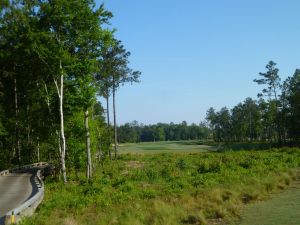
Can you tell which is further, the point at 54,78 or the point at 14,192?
the point at 54,78

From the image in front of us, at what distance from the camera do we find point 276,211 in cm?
1805

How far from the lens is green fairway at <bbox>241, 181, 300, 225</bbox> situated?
16.1 meters

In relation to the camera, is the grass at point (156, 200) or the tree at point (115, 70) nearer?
the grass at point (156, 200)

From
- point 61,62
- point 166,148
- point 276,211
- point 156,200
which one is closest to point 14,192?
point 156,200

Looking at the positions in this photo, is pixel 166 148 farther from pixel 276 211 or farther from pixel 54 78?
pixel 276 211

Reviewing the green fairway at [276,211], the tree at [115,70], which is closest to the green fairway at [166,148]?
the tree at [115,70]

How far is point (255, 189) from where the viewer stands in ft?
78.8

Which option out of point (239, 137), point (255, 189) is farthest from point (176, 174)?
point (239, 137)

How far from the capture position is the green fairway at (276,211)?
16131 millimetres

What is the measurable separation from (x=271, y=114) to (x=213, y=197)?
84.8 meters

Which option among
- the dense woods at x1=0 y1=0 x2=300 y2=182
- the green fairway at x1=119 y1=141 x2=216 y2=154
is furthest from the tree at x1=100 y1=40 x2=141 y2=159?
the green fairway at x1=119 y1=141 x2=216 y2=154

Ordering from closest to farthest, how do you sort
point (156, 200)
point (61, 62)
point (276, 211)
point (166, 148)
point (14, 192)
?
point (276, 211)
point (156, 200)
point (14, 192)
point (61, 62)
point (166, 148)

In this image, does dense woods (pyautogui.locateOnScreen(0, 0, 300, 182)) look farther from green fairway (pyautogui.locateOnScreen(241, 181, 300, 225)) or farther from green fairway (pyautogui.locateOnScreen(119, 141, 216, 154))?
green fairway (pyautogui.locateOnScreen(119, 141, 216, 154))

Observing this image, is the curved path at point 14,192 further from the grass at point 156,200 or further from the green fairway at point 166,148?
the green fairway at point 166,148
